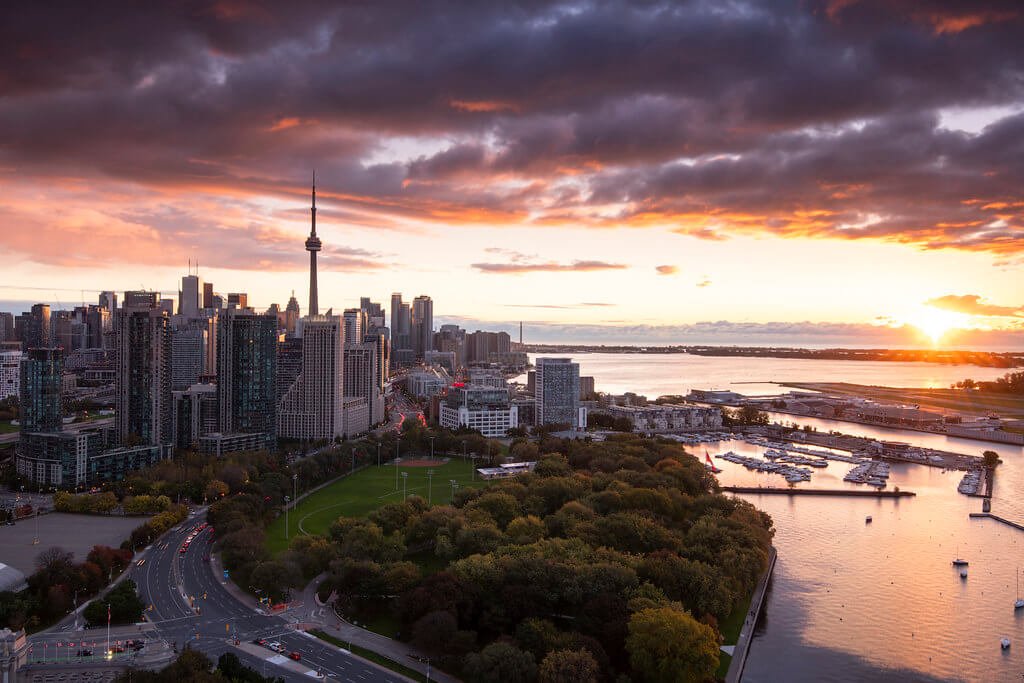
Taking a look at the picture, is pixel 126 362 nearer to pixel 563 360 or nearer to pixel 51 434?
pixel 51 434

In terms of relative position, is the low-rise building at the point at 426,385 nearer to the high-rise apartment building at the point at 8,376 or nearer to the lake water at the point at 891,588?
the high-rise apartment building at the point at 8,376

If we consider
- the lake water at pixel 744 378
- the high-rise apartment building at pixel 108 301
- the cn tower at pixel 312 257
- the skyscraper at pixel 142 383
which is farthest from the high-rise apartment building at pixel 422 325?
the skyscraper at pixel 142 383

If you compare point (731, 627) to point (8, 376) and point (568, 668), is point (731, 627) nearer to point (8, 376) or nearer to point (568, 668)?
point (568, 668)

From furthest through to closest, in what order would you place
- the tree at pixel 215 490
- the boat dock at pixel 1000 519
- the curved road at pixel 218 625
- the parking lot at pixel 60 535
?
the tree at pixel 215 490
the boat dock at pixel 1000 519
the parking lot at pixel 60 535
the curved road at pixel 218 625

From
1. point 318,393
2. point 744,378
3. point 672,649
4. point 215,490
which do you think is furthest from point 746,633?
point 744,378

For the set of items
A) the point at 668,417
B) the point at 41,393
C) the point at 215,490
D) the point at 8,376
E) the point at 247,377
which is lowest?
the point at 215,490

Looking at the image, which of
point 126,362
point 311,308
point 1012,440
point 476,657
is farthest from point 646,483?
point 311,308
